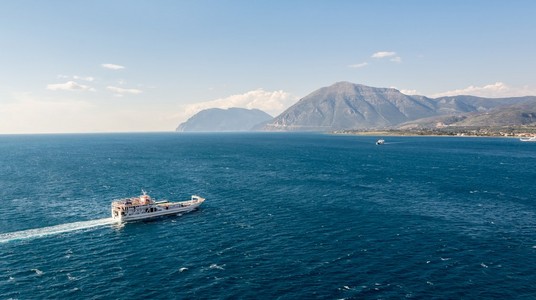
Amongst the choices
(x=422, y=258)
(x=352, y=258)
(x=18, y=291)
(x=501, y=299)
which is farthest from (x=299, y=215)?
(x=18, y=291)

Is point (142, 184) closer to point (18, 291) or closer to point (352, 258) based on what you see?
point (18, 291)

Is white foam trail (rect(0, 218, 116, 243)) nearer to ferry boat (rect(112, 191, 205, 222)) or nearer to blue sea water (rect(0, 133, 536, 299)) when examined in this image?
blue sea water (rect(0, 133, 536, 299))

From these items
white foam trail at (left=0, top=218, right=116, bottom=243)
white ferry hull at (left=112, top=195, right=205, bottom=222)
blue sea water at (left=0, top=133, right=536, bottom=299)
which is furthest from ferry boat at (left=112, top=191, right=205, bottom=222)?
blue sea water at (left=0, top=133, right=536, bottom=299)

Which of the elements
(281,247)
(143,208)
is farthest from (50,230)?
(281,247)

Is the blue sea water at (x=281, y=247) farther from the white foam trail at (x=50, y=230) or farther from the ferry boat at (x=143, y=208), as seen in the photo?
the ferry boat at (x=143, y=208)

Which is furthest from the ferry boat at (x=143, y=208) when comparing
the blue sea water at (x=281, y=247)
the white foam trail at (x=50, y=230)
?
the blue sea water at (x=281, y=247)
